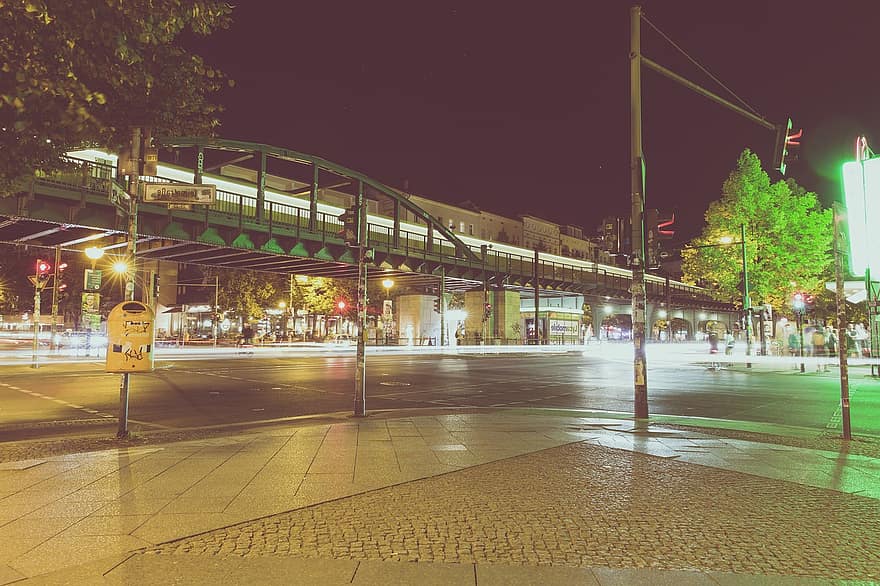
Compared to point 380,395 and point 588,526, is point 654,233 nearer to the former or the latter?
point 588,526

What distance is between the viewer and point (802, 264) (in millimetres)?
35469

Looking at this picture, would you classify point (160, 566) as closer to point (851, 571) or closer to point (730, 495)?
point (851, 571)

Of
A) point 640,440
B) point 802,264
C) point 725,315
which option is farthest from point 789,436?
point 725,315

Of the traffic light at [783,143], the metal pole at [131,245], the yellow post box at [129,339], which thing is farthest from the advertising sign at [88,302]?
the traffic light at [783,143]

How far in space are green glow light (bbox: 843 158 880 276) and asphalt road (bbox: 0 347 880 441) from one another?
10.7 ft

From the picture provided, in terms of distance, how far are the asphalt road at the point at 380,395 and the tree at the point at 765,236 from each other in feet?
42.2

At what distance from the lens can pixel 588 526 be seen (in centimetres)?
494

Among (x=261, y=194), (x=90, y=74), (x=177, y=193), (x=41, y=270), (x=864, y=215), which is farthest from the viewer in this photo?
(x=261, y=194)

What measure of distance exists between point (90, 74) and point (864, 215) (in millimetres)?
11126

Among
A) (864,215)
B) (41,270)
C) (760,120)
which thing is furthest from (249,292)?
(864,215)

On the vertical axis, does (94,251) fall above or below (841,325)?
above

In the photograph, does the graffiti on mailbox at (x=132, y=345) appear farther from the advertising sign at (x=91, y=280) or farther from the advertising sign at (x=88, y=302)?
the advertising sign at (x=88, y=302)

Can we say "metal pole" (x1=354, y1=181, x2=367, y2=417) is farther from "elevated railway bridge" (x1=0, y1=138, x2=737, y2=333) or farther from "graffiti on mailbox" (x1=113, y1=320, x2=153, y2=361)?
"graffiti on mailbox" (x1=113, y1=320, x2=153, y2=361)

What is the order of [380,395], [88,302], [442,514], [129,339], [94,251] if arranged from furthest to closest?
1. [88,302]
2. [94,251]
3. [380,395]
4. [129,339]
5. [442,514]
